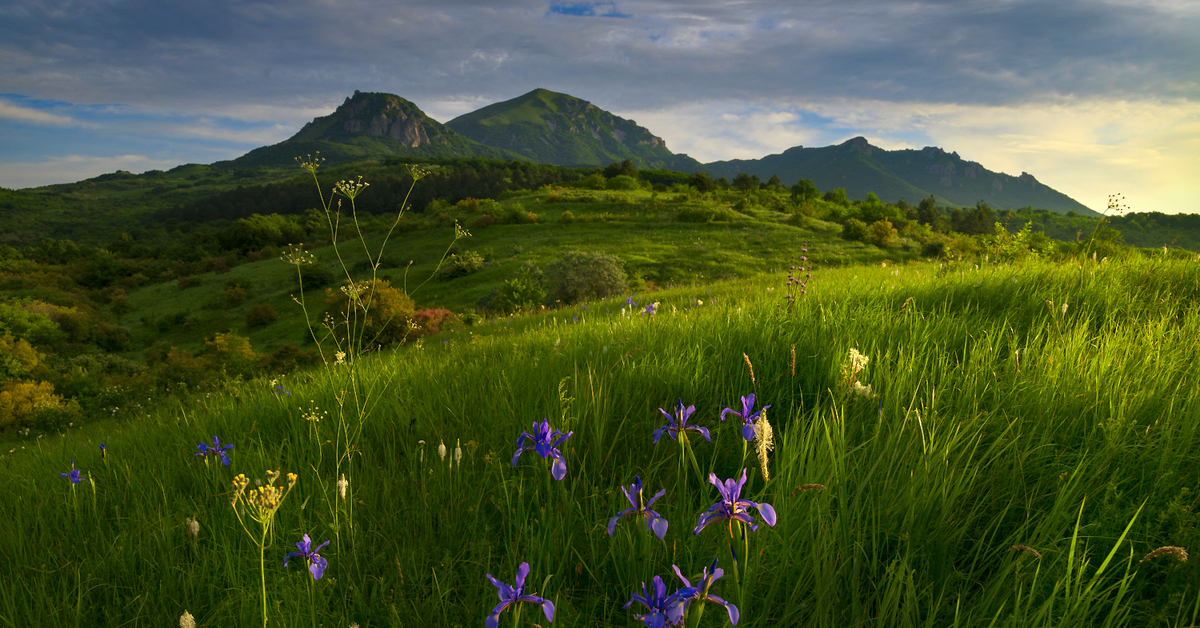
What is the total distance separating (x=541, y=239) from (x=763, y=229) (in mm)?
23228

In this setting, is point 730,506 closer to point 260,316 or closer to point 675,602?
point 675,602

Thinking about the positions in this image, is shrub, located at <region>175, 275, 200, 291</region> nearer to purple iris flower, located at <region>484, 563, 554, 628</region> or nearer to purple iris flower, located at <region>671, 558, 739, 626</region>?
purple iris flower, located at <region>484, 563, 554, 628</region>

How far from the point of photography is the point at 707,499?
5.25 feet

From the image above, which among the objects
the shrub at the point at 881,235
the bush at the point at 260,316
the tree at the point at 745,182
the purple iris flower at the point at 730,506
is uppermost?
the tree at the point at 745,182

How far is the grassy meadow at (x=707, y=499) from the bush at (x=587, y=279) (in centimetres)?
2402

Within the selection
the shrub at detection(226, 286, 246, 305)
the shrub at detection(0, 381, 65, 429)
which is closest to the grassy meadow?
the shrub at detection(0, 381, 65, 429)

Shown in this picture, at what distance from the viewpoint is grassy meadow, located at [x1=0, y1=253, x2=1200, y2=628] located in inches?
52.0

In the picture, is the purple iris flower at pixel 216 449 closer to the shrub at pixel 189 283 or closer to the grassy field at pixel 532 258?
the grassy field at pixel 532 258

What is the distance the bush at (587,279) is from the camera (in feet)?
91.4

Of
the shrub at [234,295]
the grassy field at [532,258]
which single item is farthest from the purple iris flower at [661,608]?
the shrub at [234,295]

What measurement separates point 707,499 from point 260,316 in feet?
162

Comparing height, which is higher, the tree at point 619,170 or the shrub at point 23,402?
the tree at point 619,170

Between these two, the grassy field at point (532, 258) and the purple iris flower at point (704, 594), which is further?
the grassy field at point (532, 258)

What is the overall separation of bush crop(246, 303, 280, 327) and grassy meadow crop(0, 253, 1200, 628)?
45.4 metres
